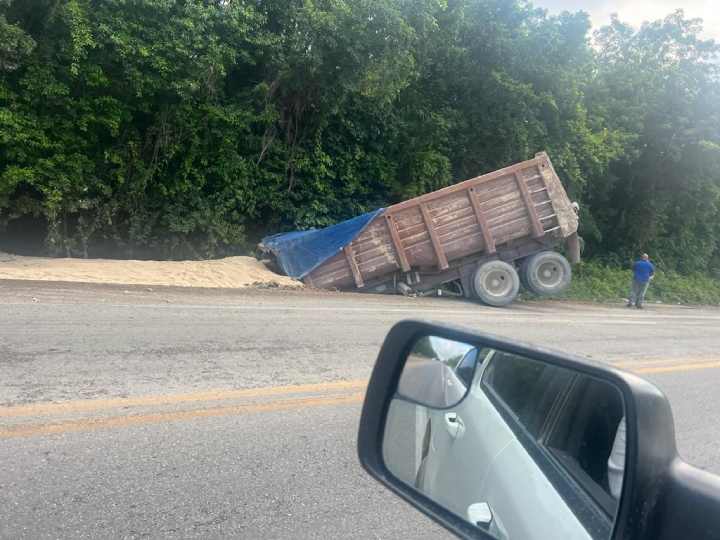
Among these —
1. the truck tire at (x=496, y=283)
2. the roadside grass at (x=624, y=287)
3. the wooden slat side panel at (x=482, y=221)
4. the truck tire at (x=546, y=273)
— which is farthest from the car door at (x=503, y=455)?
the roadside grass at (x=624, y=287)

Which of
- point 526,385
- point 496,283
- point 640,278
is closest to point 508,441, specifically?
point 526,385

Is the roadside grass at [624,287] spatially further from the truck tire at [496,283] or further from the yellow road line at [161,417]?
the yellow road line at [161,417]

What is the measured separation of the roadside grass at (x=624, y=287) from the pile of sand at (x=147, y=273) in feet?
31.8

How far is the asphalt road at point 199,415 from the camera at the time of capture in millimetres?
3695

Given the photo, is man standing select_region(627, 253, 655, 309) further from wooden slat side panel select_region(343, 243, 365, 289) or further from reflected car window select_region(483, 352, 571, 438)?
reflected car window select_region(483, 352, 571, 438)

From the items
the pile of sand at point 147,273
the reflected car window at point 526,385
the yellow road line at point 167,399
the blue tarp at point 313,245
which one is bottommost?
the yellow road line at point 167,399

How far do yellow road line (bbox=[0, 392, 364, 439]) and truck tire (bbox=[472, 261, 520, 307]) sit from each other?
30.7ft

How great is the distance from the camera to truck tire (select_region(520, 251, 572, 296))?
1536cm

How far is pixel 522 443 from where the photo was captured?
2.20m

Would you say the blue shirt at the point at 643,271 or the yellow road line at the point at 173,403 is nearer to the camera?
the yellow road line at the point at 173,403

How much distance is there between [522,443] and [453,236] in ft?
41.5

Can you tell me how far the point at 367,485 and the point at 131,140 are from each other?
48.9 feet

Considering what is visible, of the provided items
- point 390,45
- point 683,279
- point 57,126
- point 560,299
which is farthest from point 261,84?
point 683,279

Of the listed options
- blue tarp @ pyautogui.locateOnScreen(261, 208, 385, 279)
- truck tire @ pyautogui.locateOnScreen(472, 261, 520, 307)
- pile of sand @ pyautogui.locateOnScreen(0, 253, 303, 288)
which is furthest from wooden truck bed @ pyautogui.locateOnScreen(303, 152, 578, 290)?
pile of sand @ pyautogui.locateOnScreen(0, 253, 303, 288)
